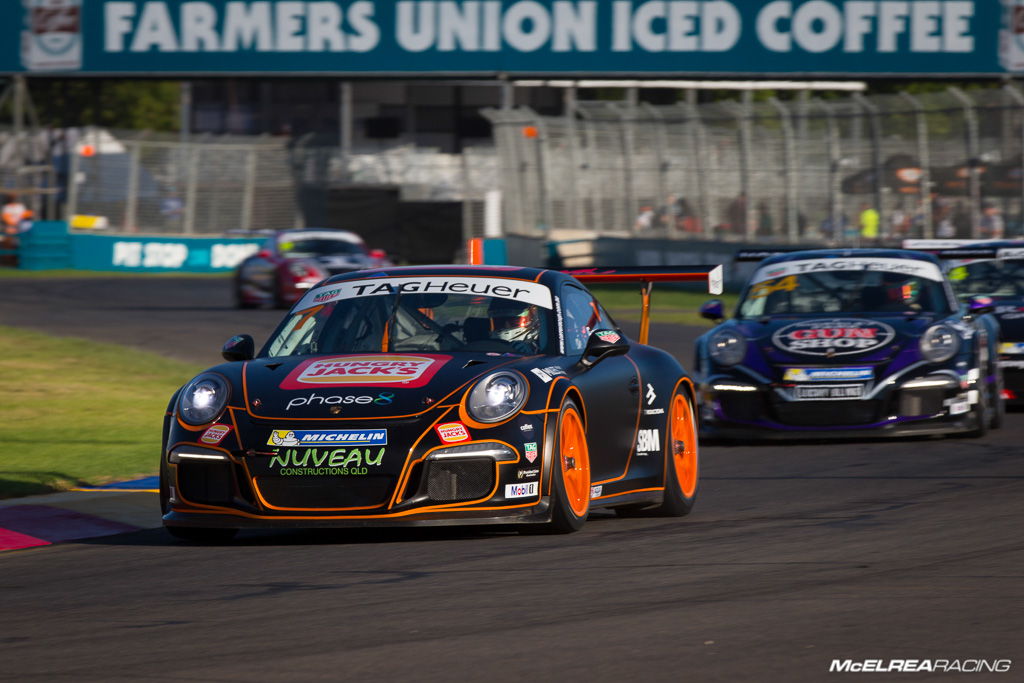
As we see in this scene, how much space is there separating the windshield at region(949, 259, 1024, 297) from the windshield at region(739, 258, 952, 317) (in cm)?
239

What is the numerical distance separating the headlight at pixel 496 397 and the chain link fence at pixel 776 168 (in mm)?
23015

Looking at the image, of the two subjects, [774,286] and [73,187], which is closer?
[774,286]

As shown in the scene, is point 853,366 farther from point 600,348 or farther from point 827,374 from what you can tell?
point 600,348

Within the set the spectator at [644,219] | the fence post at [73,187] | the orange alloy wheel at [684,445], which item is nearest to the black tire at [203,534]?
the orange alloy wheel at [684,445]

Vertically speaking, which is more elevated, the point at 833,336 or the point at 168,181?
the point at 168,181

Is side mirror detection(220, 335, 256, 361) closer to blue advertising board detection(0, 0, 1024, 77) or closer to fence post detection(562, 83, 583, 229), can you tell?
fence post detection(562, 83, 583, 229)

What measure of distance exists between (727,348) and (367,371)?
4.89m

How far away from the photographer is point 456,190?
47688 mm

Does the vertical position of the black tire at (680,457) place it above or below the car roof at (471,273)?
below

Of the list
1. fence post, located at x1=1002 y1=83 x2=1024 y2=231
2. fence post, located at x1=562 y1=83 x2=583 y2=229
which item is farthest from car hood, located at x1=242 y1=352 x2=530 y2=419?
fence post, located at x1=562 y1=83 x2=583 y2=229

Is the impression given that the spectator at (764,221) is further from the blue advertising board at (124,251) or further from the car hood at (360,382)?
the car hood at (360,382)

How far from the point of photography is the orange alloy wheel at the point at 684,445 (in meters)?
8.84

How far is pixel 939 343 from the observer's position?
473 inches

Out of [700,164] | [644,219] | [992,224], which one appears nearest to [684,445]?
[992,224]
